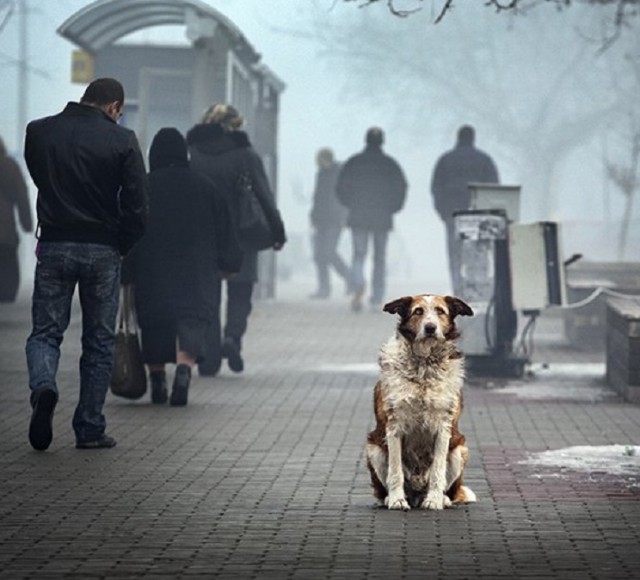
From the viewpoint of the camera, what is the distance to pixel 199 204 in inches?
574

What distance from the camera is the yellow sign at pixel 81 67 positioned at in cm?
2534

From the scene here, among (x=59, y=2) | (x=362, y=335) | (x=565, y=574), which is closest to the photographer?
(x=565, y=574)

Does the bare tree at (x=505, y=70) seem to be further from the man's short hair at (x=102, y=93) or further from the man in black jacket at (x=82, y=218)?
the man in black jacket at (x=82, y=218)

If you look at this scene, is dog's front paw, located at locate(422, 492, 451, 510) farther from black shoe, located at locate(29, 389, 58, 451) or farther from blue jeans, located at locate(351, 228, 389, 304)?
blue jeans, located at locate(351, 228, 389, 304)

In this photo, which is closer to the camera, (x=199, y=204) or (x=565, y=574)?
(x=565, y=574)

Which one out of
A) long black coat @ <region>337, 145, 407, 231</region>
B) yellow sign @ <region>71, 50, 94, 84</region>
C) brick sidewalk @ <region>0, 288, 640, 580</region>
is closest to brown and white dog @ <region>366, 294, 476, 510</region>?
brick sidewalk @ <region>0, 288, 640, 580</region>

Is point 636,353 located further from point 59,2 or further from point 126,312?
point 59,2

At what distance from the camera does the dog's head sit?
9.56 meters

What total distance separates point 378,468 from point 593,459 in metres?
2.19

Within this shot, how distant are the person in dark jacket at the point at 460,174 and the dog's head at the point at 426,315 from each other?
1558 cm

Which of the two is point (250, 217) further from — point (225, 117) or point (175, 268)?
point (175, 268)

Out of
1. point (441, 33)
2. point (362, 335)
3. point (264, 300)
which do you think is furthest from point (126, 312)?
point (441, 33)

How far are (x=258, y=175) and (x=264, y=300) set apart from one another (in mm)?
12072

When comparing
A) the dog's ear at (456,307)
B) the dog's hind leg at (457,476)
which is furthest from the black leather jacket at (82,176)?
the dog's hind leg at (457,476)
